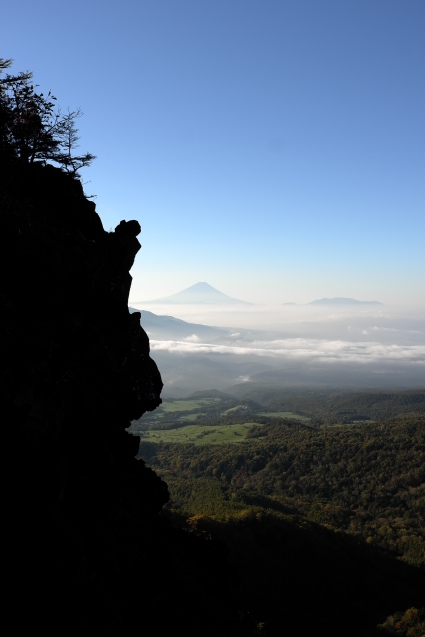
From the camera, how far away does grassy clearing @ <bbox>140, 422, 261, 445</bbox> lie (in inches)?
5625

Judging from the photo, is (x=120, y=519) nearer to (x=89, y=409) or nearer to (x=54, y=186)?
(x=89, y=409)

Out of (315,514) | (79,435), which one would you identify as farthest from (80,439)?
(315,514)

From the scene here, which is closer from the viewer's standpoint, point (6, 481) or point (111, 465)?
point (6, 481)

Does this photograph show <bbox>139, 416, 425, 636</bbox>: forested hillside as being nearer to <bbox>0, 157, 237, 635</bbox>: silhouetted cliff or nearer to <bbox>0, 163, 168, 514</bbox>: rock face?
<bbox>0, 157, 237, 635</bbox>: silhouetted cliff

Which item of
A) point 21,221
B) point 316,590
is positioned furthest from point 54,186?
point 316,590

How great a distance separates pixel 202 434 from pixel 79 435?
14663 cm

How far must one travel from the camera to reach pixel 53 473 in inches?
430

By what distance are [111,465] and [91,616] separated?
15.6ft

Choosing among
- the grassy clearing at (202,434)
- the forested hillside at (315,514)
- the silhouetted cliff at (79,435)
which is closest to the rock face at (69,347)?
the silhouetted cliff at (79,435)

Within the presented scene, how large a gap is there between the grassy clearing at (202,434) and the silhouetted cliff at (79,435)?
406ft

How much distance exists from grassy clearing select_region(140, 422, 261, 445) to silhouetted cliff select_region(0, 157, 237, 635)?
12388 cm

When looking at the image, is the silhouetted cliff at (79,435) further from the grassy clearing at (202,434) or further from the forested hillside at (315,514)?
the grassy clearing at (202,434)

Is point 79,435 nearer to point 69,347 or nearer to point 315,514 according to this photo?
point 69,347

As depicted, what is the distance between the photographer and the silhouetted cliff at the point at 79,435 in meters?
9.98
